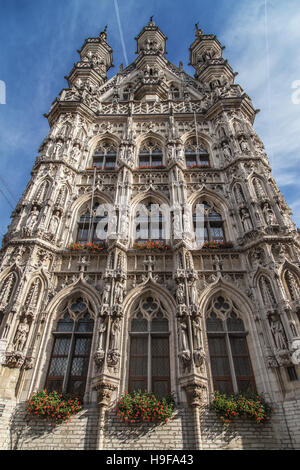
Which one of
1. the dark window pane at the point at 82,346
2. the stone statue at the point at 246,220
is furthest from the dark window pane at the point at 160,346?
the stone statue at the point at 246,220

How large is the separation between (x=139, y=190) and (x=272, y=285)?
803 centimetres

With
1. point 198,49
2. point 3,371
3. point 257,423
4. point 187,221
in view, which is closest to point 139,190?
point 187,221

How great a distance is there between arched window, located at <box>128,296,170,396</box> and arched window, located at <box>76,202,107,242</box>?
427cm

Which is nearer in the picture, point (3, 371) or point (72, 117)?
point (3, 371)

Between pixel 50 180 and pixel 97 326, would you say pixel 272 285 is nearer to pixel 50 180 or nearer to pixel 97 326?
pixel 97 326

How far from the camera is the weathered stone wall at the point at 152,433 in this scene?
8.12 meters

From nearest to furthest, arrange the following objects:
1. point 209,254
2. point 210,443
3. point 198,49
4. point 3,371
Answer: point 210,443
point 3,371
point 209,254
point 198,49

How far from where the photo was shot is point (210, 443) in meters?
8.17

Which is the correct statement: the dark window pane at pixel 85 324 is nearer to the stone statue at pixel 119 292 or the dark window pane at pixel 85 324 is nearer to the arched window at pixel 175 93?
the stone statue at pixel 119 292

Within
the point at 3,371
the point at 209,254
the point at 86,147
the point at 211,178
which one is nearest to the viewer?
the point at 3,371

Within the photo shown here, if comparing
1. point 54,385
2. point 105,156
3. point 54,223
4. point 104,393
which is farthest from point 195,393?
point 105,156

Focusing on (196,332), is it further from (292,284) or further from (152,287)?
(292,284)

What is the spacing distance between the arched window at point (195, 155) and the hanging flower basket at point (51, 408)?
1283 cm

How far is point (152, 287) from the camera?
1143cm
